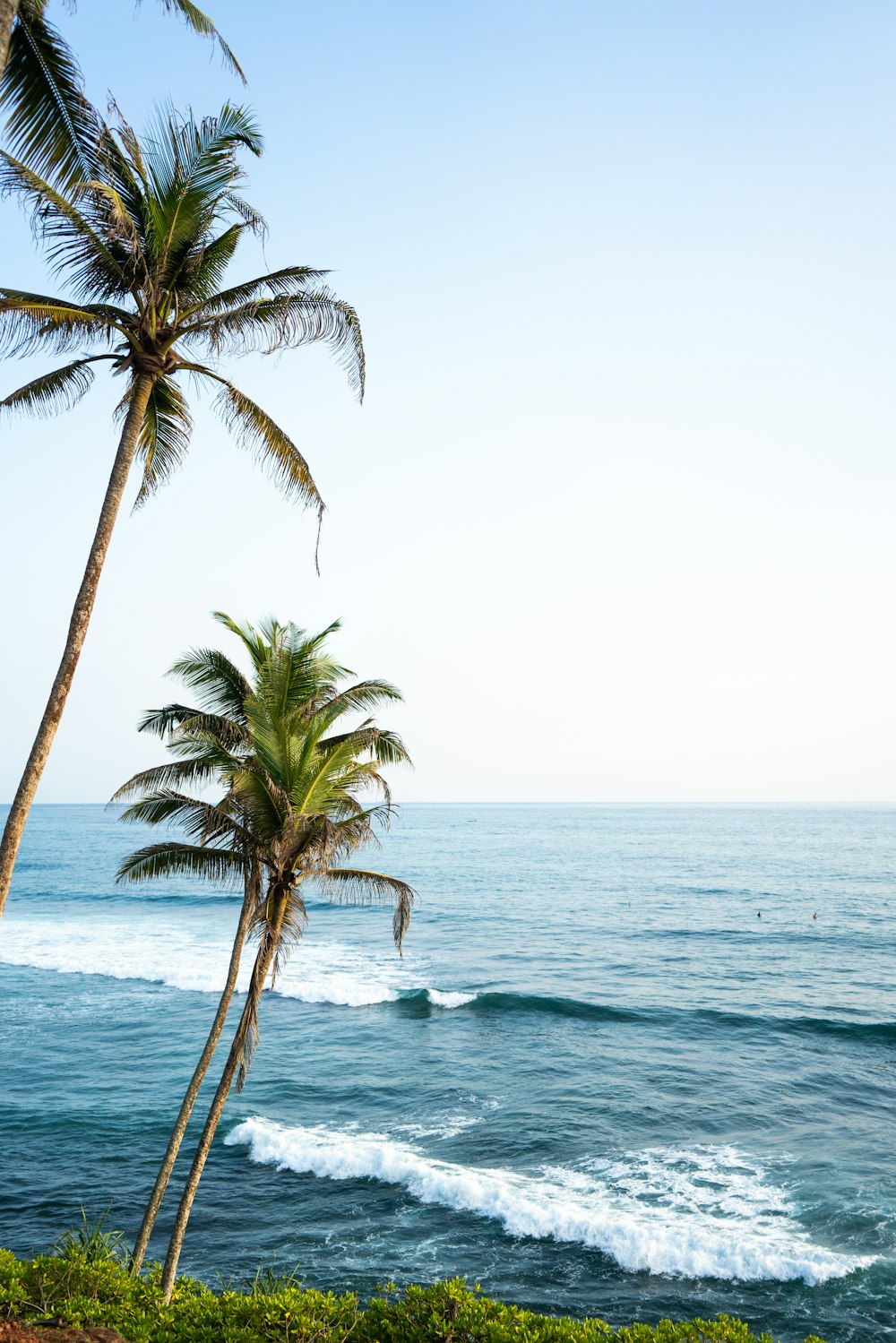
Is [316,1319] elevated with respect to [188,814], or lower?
lower

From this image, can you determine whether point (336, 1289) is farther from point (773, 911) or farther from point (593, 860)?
point (593, 860)

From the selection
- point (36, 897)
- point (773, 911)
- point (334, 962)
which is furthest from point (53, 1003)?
point (773, 911)

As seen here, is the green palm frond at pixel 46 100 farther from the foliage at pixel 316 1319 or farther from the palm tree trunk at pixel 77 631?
the foliage at pixel 316 1319

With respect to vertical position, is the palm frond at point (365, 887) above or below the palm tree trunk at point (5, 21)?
below

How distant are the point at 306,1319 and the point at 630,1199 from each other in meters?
12.2

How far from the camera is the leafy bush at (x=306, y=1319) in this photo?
7.87 metres

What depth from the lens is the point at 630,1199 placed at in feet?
59.0

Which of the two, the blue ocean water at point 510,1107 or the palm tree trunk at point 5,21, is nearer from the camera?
the palm tree trunk at point 5,21

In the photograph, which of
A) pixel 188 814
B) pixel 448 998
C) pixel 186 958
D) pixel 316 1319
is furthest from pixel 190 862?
pixel 186 958

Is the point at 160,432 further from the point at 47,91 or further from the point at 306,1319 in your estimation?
the point at 306,1319

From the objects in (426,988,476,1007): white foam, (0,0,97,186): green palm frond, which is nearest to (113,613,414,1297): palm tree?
(0,0,97,186): green palm frond

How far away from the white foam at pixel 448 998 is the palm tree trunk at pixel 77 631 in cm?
2840

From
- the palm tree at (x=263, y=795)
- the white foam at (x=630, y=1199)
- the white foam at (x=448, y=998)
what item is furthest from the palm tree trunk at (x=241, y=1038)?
the white foam at (x=448, y=998)

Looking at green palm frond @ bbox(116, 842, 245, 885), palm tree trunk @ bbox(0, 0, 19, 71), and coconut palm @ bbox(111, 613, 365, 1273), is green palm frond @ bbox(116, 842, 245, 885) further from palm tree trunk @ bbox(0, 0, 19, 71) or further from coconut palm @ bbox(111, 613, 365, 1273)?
palm tree trunk @ bbox(0, 0, 19, 71)
